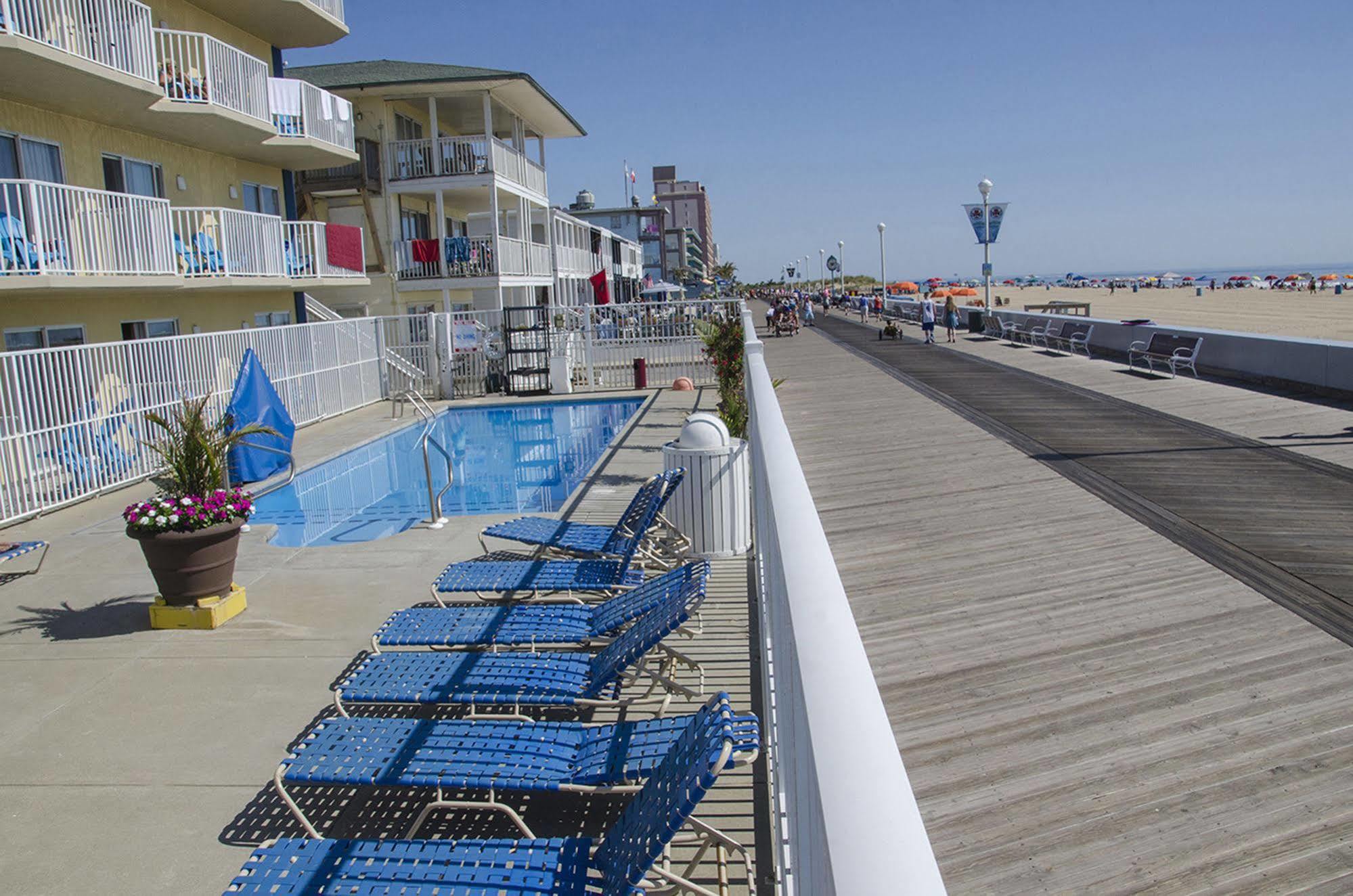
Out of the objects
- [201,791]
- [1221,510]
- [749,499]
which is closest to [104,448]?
[749,499]

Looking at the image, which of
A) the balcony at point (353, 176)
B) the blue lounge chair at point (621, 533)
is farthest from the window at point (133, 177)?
the blue lounge chair at point (621, 533)

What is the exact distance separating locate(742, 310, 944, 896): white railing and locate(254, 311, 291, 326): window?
21.1 metres

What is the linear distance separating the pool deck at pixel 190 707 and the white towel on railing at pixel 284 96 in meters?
13.9

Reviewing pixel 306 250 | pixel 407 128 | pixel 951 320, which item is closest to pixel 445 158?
pixel 407 128

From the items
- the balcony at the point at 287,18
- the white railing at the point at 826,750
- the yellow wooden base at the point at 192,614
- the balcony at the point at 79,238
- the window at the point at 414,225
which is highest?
the balcony at the point at 287,18

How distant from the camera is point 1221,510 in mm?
8656

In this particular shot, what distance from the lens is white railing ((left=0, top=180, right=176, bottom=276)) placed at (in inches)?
528

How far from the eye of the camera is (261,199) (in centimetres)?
2341

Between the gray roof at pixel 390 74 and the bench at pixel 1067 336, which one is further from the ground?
the gray roof at pixel 390 74

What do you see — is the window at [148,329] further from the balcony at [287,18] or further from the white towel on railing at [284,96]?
the balcony at [287,18]

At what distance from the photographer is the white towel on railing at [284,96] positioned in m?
21.0

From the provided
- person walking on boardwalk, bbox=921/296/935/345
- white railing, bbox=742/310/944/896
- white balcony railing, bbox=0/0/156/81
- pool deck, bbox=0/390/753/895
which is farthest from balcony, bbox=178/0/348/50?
white railing, bbox=742/310/944/896

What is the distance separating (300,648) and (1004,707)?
4.29m

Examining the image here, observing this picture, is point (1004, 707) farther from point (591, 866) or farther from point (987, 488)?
point (987, 488)
